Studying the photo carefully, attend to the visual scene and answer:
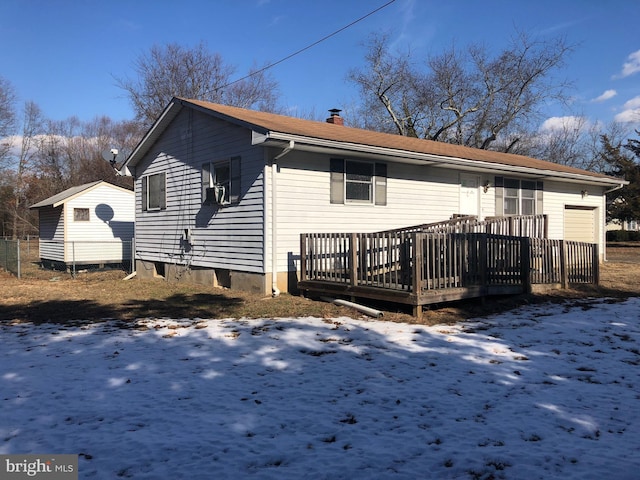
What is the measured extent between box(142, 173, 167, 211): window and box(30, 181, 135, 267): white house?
569 cm

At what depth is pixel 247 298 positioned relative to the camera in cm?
1030

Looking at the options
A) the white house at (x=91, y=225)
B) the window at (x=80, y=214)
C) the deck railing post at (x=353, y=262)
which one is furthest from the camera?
the window at (x=80, y=214)

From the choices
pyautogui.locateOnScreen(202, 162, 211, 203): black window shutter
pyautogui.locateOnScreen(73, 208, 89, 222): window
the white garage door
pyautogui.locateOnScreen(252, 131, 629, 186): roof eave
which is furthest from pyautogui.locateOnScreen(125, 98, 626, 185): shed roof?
pyautogui.locateOnScreen(73, 208, 89, 222): window

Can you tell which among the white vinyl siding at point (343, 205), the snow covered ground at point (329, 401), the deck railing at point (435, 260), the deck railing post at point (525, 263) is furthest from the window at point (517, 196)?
the snow covered ground at point (329, 401)

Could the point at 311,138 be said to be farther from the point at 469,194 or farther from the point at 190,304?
the point at 469,194

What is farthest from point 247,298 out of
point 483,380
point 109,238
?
point 109,238

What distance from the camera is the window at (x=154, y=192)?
1453 cm

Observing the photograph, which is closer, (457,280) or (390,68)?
(457,280)

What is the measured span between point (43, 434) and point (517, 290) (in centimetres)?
850

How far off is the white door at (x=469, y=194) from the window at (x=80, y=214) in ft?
50.9

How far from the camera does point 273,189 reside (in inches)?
411

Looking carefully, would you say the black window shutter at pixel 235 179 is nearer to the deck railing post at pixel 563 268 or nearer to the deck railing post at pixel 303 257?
the deck railing post at pixel 303 257

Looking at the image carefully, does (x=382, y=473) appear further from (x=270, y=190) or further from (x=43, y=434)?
(x=270, y=190)

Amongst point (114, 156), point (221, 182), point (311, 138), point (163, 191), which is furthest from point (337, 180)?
point (114, 156)
